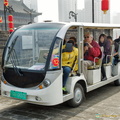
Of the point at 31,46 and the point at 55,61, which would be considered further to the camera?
the point at 31,46

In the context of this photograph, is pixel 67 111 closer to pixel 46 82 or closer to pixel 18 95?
pixel 46 82

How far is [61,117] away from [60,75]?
0.89m

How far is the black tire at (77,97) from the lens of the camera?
4.76 metres

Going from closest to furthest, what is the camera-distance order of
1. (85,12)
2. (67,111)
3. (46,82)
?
(46,82)
(67,111)
(85,12)

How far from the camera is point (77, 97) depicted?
4906 mm

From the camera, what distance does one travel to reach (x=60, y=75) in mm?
4250

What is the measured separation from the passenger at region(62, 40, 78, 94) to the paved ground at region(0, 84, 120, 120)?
541 mm

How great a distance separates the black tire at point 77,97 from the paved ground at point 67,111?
115 mm

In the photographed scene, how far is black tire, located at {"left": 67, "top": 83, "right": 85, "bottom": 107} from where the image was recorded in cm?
476

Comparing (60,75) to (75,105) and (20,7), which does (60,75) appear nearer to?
(75,105)

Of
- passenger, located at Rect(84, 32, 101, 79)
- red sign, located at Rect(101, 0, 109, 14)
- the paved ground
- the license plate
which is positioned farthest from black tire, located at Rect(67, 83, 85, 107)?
red sign, located at Rect(101, 0, 109, 14)

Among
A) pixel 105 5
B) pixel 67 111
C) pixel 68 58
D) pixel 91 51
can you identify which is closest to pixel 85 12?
pixel 105 5

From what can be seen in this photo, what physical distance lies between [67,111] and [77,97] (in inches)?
18.5

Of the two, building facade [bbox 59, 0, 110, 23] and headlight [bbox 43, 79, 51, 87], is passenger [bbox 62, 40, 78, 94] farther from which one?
building facade [bbox 59, 0, 110, 23]
